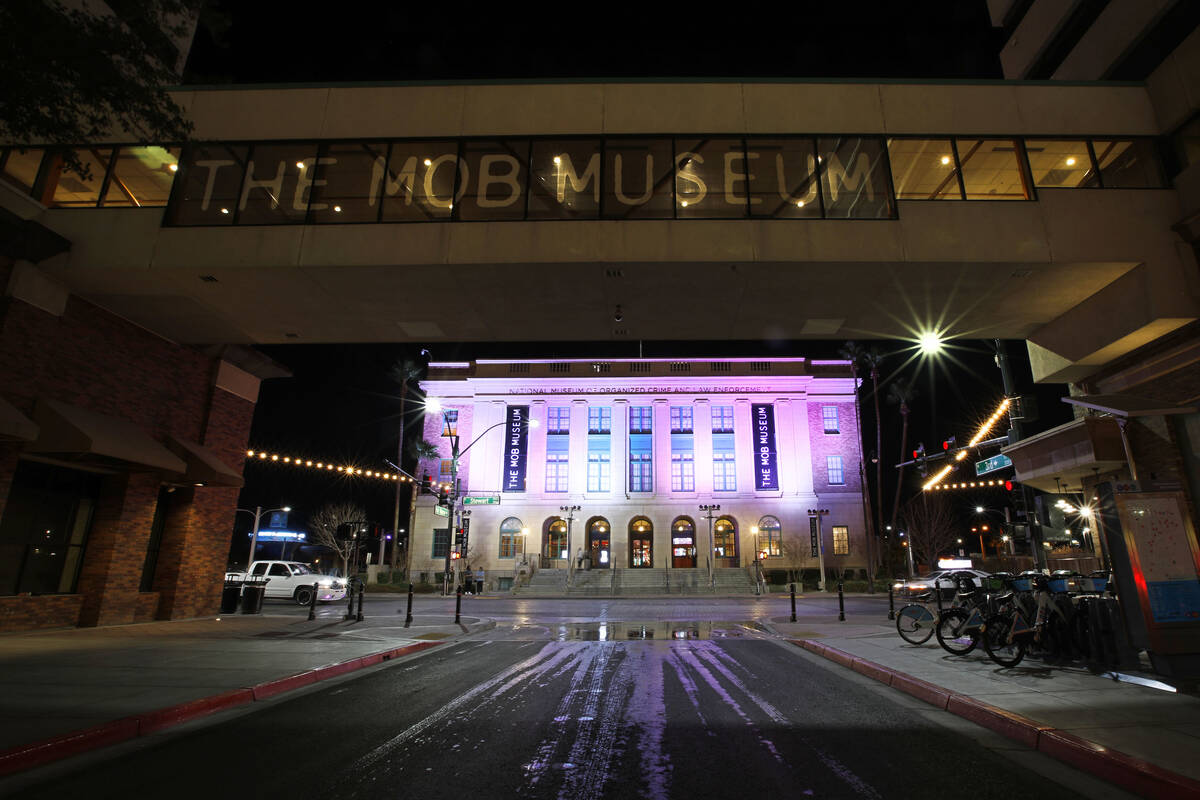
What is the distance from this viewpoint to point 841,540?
4600 centimetres

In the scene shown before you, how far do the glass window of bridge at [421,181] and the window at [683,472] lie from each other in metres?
37.0

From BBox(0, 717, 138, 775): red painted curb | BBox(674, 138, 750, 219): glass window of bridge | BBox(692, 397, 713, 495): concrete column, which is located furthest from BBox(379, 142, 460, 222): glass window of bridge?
BBox(692, 397, 713, 495): concrete column

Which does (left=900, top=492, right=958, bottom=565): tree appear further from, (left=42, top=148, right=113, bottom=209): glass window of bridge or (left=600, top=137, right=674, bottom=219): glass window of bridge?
(left=42, top=148, right=113, bottom=209): glass window of bridge

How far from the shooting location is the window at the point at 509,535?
4619 centimetres

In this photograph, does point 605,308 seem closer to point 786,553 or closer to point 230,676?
point 230,676

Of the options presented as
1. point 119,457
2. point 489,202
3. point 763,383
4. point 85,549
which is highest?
point 763,383

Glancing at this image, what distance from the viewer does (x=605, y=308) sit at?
14.0m

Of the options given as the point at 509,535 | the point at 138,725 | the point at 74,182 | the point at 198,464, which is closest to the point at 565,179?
the point at 74,182

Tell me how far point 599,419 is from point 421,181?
36.7m

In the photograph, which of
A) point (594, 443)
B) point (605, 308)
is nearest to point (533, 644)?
point (605, 308)

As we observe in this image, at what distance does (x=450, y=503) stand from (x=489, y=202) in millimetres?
13055

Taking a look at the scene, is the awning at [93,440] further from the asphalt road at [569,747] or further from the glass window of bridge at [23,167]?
the asphalt road at [569,747]

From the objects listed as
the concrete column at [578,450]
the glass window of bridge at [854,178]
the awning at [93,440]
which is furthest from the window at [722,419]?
the awning at [93,440]

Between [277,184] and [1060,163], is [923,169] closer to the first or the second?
[1060,163]
